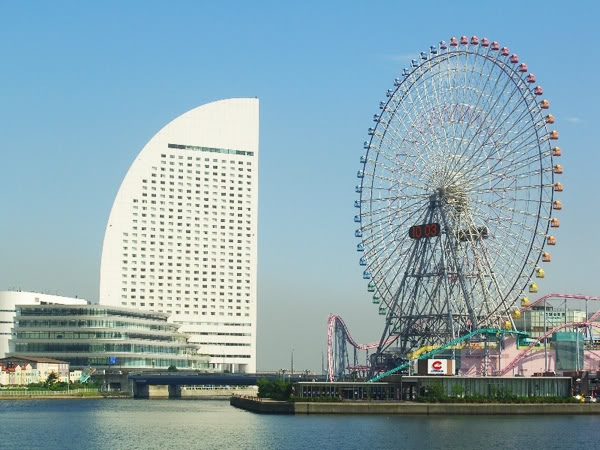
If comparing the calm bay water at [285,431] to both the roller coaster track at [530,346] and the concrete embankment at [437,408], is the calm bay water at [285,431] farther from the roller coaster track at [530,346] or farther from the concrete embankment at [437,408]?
the roller coaster track at [530,346]

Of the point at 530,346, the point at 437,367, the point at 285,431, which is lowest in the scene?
the point at 285,431

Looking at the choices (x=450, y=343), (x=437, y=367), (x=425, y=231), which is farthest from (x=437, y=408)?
(x=425, y=231)

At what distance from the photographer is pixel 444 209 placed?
6235 inches

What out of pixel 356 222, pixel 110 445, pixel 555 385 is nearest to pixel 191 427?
pixel 110 445

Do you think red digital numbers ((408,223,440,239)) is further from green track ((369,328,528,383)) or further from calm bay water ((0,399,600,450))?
calm bay water ((0,399,600,450))

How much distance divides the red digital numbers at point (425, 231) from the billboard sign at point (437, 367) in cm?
1731

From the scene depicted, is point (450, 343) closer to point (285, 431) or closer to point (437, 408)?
point (437, 408)

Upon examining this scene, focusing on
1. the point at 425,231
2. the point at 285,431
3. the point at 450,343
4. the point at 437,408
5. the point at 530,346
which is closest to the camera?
the point at 285,431

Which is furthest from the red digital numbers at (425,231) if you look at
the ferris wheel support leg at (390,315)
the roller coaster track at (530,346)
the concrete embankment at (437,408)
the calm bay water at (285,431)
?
the calm bay water at (285,431)

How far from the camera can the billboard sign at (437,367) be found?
524 ft

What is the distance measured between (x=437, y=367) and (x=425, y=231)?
62.0 feet

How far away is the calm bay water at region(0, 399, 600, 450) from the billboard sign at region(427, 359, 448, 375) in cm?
1435

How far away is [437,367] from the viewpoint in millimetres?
159750

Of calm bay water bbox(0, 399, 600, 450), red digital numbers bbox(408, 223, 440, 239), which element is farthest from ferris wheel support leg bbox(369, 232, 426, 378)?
calm bay water bbox(0, 399, 600, 450)
